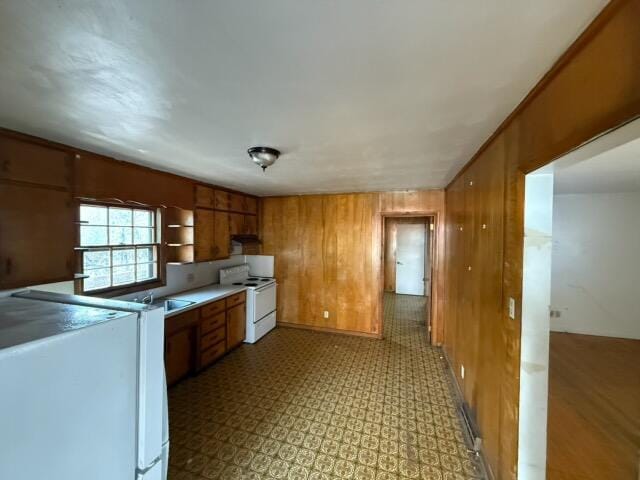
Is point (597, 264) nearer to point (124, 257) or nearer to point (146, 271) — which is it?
point (146, 271)

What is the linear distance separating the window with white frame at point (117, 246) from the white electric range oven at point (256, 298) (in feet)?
4.31

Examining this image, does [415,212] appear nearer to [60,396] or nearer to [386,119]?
[386,119]

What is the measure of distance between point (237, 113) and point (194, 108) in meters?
0.23

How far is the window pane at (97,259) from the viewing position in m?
2.52

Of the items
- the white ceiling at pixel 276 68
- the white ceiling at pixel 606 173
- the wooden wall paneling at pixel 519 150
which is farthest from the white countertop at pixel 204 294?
the white ceiling at pixel 606 173

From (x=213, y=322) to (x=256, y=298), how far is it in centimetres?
83

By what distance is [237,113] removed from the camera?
1.52m

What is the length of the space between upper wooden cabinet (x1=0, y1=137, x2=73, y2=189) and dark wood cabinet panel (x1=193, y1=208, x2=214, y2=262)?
1.46 meters

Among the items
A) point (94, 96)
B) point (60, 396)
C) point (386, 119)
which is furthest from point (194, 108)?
point (60, 396)

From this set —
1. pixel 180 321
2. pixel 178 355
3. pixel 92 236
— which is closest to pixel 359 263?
pixel 180 321

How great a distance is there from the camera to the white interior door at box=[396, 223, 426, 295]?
279 inches

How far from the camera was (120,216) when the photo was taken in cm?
287

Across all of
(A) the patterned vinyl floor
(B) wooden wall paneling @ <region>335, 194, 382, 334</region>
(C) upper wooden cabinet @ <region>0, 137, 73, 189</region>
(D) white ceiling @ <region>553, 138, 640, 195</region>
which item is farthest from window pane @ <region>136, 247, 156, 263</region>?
(D) white ceiling @ <region>553, 138, 640, 195</region>

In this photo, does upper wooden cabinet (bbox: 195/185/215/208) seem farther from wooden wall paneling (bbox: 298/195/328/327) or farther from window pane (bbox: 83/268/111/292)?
wooden wall paneling (bbox: 298/195/328/327)
